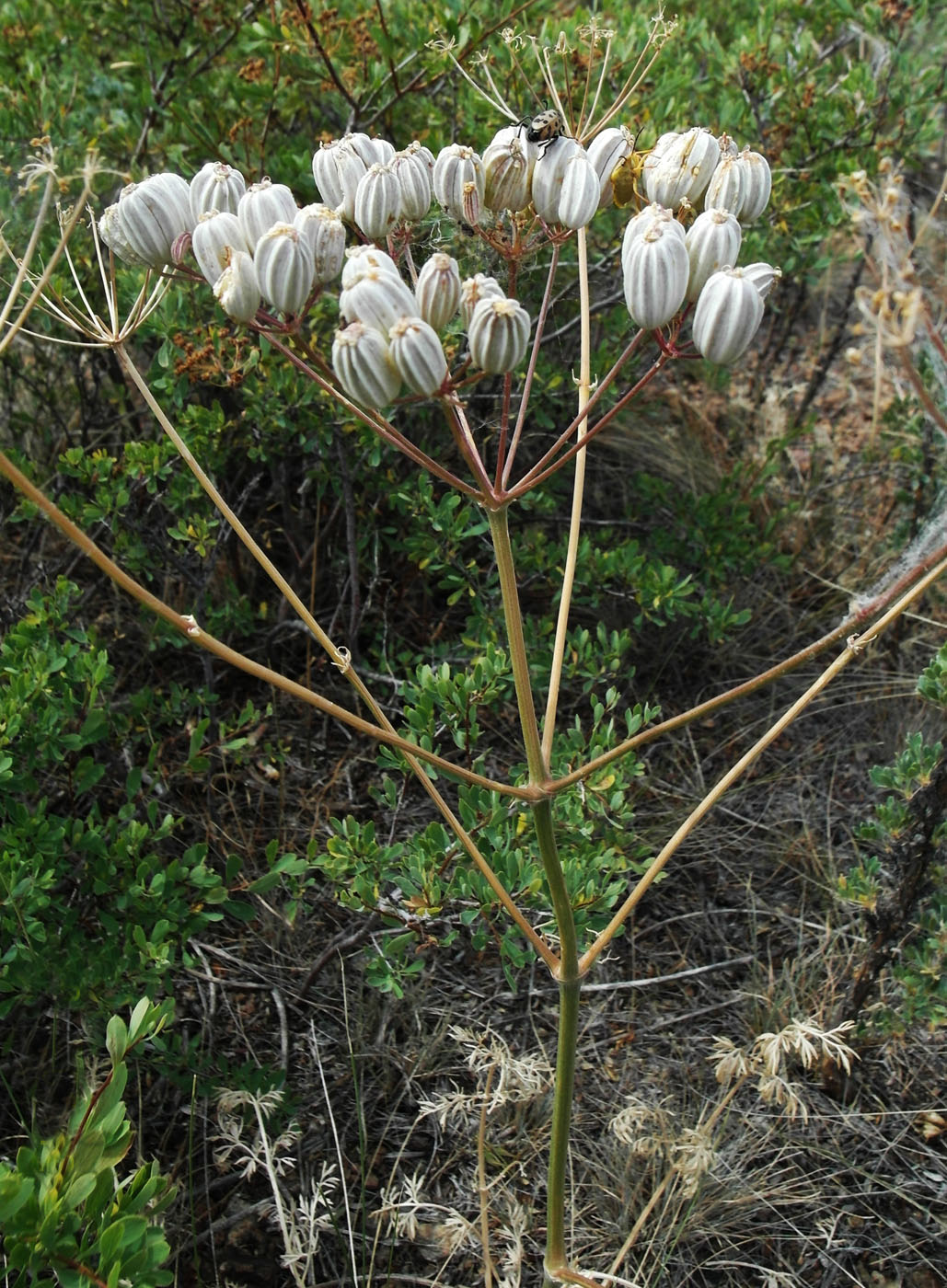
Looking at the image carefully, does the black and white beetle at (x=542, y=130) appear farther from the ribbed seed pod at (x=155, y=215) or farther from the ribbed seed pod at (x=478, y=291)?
the ribbed seed pod at (x=155, y=215)

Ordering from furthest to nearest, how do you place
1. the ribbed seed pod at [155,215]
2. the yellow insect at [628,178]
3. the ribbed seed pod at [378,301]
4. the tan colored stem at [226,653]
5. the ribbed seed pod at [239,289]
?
1. the yellow insect at [628,178]
2. the ribbed seed pod at [155,215]
3. the ribbed seed pod at [239,289]
4. the ribbed seed pod at [378,301]
5. the tan colored stem at [226,653]

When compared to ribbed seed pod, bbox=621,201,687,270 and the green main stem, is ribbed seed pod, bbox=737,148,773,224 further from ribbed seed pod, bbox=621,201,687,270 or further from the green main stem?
the green main stem

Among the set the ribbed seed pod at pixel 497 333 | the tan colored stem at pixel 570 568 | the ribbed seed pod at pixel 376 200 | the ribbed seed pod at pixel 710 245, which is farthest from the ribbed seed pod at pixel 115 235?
the ribbed seed pod at pixel 710 245

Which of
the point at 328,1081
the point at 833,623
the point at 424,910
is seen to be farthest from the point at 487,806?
the point at 833,623

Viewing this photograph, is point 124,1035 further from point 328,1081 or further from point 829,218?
point 829,218

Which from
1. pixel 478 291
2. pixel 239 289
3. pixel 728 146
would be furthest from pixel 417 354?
pixel 728 146

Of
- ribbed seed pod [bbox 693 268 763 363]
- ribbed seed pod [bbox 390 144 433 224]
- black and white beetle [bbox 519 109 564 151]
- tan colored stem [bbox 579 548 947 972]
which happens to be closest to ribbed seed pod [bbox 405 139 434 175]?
ribbed seed pod [bbox 390 144 433 224]

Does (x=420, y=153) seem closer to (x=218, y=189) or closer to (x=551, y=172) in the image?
(x=551, y=172)
